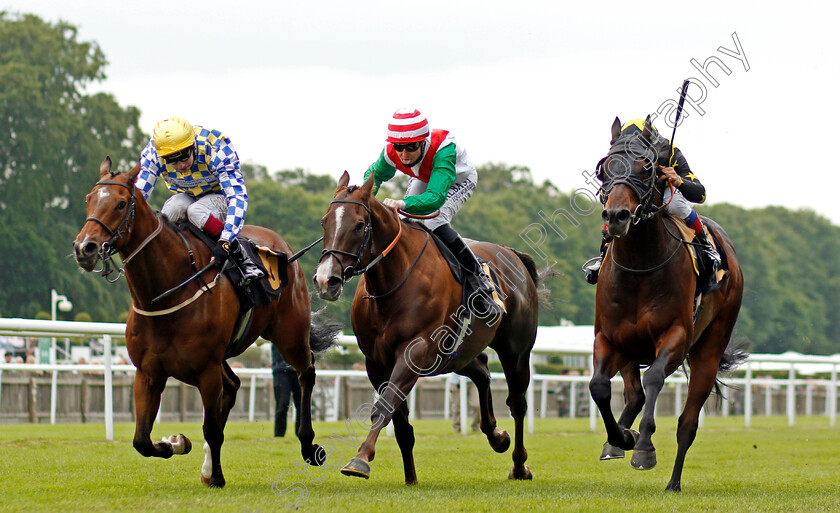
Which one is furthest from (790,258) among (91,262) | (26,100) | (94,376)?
(91,262)

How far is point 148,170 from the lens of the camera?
744 centimetres

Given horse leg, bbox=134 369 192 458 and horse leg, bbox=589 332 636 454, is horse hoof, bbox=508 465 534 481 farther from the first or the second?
horse leg, bbox=134 369 192 458

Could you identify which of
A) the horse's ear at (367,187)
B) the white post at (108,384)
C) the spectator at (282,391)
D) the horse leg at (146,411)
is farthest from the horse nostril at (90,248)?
the spectator at (282,391)

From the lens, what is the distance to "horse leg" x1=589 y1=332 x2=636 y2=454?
691cm

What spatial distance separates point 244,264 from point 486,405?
2.23 meters

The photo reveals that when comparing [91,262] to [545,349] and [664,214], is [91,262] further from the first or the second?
[545,349]

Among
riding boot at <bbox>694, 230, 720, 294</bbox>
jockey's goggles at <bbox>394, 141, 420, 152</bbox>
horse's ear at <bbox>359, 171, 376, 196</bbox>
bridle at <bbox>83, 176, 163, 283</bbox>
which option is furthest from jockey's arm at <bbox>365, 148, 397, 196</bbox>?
riding boot at <bbox>694, 230, 720, 294</bbox>

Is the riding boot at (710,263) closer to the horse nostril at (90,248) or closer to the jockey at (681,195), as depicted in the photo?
the jockey at (681,195)

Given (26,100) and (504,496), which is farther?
(26,100)

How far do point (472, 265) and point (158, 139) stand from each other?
228cm

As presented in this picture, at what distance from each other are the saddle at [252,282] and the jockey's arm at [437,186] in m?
1.16

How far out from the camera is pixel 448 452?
1052cm

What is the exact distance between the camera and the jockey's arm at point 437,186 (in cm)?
721

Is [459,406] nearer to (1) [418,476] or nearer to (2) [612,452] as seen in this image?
(1) [418,476]
